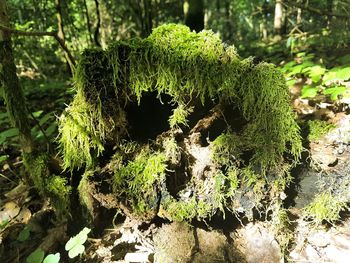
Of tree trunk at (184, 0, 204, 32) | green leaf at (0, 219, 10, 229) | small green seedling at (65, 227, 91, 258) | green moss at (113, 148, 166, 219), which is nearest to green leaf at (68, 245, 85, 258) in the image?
small green seedling at (65, 227, 91, 258)

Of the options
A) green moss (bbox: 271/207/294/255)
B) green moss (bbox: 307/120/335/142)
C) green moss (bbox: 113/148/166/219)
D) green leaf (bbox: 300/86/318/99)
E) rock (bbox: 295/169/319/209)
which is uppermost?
green leaf (bbox: 300/86/318/99)

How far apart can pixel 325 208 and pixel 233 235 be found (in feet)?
2.24

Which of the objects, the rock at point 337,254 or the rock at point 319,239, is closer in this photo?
the rock at point 337,254

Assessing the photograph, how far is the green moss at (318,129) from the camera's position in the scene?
2.54m

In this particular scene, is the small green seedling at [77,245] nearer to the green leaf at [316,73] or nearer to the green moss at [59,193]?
the green moss at [59,193]

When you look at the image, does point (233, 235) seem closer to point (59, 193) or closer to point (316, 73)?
point (59, 193)

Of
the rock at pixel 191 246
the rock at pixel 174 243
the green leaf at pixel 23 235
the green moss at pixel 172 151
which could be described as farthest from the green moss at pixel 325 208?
the green leaf at pixel 23 235

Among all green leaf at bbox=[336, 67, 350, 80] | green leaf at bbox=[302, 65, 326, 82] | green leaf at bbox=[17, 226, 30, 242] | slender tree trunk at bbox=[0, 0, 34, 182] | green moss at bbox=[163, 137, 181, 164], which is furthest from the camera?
green leaf at bbox=[302, 65, 326, 82]

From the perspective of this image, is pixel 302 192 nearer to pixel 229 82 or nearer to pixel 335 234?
pixel 335 234

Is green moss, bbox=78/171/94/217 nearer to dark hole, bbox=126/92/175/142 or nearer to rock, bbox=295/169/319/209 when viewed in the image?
dark hole, bbox=126/92/175/142

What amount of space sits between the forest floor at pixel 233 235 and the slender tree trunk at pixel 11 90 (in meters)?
0.78

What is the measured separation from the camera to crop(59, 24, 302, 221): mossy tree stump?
2.25m

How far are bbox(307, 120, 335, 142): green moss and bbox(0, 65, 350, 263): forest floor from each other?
2cm

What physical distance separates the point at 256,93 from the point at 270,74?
168 millimetres
